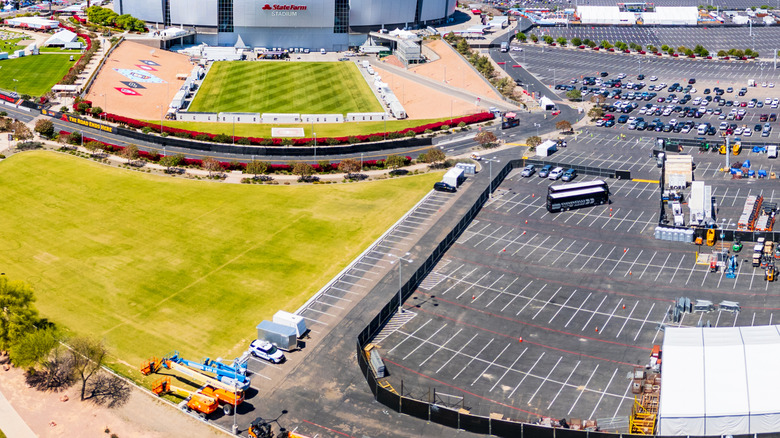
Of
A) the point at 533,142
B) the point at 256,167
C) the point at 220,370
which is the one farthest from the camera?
the point at 533,142

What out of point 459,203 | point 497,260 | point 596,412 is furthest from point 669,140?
point 596,412

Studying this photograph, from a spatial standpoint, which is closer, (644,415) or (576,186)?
(644,415)

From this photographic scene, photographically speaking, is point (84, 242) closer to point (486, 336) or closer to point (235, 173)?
point (235, 173)

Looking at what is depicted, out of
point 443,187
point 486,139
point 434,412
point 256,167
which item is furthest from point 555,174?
point 434,412

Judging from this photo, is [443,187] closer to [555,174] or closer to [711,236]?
[555,174]

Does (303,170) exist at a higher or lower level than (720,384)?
higher

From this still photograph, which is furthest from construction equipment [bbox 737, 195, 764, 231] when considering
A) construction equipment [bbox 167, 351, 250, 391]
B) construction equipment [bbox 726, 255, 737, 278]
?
construction equipment [bbox 167, 351, 250, 391]
